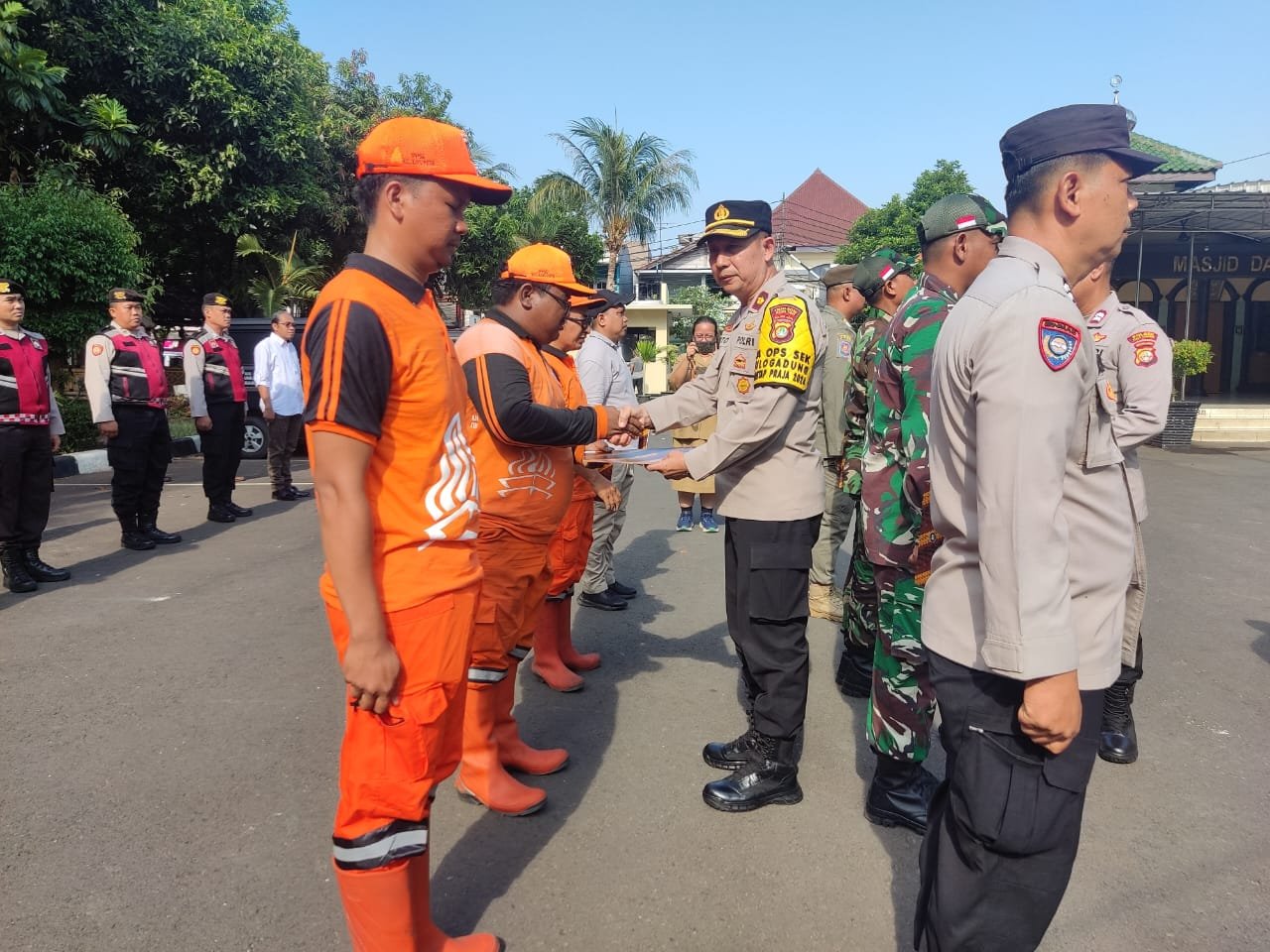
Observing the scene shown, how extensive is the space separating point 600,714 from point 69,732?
2236mm

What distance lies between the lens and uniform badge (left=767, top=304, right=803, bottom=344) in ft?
9.30

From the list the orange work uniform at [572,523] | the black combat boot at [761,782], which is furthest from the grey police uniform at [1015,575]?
→ the orange work uniform at [572,523]

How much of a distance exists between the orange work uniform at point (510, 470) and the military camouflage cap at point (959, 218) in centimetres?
141

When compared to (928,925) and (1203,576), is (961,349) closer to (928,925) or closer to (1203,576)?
(928,925)

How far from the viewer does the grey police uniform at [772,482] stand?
2855 millimetres

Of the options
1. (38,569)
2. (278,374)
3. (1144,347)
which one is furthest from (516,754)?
(278,374)

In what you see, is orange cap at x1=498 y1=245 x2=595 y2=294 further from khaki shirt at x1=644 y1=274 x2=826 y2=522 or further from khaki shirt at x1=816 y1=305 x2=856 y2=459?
khaki shirt at x1=816 y1=305 x2=856 y2=459

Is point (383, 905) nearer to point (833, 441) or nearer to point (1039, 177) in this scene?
point (1039, 177)

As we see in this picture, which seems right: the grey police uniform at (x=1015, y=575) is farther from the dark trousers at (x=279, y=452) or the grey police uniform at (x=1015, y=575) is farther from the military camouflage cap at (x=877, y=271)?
the dark trousers at (x=279, y=452)

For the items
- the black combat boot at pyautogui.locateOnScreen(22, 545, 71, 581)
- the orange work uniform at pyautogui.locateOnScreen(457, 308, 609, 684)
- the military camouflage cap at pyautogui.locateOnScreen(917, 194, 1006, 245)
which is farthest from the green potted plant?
the black combat boot at pyautogui.locateOnScreen(22, 545, 71, 581)

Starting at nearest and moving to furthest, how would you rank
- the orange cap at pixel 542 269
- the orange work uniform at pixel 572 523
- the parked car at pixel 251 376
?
the orange cap at pixel 542 269 → the orange work uniform at pixel 572 523 → the parked car at pixel 251 376

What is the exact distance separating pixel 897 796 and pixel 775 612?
76 centimetres

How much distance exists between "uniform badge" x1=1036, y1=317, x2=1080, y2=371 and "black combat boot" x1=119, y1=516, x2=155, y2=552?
23.3 ft

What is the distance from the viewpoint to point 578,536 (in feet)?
12.5
